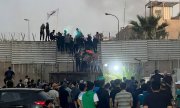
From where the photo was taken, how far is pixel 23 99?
57.0 feet

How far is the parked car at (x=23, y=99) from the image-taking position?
1731cm

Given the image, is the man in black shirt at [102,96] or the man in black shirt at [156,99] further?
the man in black shirt at [102,96]

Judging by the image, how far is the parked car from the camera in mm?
17312

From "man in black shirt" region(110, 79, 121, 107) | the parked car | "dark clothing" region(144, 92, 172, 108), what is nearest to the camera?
"dark clothing" region(144, 92, 172, 108)

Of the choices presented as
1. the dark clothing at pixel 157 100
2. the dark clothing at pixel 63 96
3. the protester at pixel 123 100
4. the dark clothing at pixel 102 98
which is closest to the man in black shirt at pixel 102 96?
the dark clothing at pixel 102 98

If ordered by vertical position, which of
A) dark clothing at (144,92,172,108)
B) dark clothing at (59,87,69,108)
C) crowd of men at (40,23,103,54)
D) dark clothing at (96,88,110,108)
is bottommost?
dark clothing at (59,87,69,108)

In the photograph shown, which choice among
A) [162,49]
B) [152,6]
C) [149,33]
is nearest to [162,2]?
[152,6]

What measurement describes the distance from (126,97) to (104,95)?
1156 millimetres

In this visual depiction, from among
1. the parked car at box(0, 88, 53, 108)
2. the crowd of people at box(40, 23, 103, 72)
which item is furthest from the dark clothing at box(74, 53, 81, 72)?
the parked car at box(0, 88, 53, 108)

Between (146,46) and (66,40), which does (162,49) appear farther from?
(66,40)

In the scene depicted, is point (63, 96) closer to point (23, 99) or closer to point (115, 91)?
point (23, 99)

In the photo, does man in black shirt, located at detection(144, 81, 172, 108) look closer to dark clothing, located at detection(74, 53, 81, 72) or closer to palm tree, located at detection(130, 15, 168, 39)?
dark clothing, located at detection(74, 53, 81, 72)

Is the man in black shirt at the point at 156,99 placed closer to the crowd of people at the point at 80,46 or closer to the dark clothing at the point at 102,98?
the dark clothing at the point at 102,98

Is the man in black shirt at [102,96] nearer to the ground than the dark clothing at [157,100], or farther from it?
nearer to the ground
